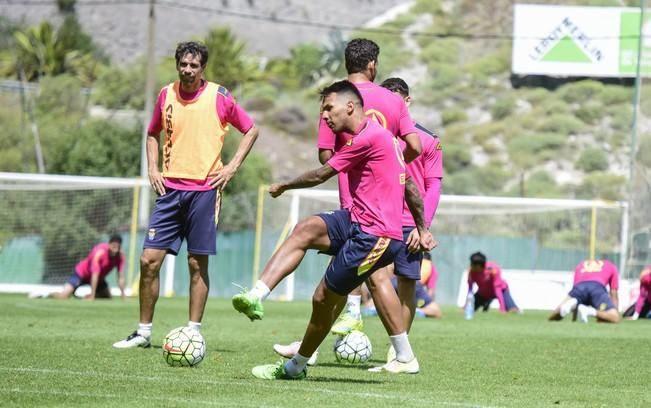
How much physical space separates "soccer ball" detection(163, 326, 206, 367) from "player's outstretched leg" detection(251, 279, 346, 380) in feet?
2.16

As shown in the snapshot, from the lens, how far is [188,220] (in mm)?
9727

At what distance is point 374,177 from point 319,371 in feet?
5.73

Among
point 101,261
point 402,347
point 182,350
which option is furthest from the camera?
point 101,261

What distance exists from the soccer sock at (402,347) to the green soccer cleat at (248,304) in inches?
47.9

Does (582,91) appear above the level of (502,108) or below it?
above

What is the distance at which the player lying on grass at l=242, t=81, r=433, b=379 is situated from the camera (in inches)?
296

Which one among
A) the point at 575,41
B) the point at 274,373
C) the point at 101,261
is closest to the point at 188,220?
the point at 274,373

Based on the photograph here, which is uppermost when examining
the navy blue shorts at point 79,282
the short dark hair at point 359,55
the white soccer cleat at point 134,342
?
the short dark hair at point 359,55

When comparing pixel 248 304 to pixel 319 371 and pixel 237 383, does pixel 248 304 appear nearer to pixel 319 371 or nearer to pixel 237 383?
pixel 237 383

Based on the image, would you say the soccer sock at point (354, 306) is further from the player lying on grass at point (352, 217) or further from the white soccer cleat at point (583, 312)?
the white soccer cleat at point (583, 312)

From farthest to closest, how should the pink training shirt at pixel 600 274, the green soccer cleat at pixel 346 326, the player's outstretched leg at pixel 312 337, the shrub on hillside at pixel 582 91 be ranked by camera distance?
the shrub on hillside at pixel 582 91, the pink training shirt at pixel 600 274, the green soccer cleat at pixel 346 326, the player's outstretched leg at pixel 312 337

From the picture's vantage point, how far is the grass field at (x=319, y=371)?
6703 mm

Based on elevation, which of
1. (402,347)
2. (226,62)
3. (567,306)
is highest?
(226,62)

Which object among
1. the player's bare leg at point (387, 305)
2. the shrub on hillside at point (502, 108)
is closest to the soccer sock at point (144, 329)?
the player's bare leg at point (387, 305)
